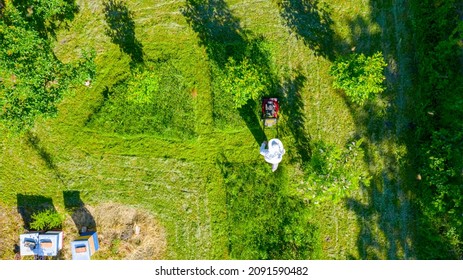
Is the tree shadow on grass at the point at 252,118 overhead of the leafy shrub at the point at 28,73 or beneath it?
beneath

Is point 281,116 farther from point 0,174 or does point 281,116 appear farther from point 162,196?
point 0,174

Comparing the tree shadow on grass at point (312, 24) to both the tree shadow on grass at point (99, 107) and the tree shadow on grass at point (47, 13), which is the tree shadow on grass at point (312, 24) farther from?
the tree shadow on grass at point (47, 13)

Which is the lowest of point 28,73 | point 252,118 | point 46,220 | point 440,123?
point 46,220

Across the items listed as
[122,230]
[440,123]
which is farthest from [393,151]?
[122,230]

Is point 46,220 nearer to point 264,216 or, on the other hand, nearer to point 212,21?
point 264,216

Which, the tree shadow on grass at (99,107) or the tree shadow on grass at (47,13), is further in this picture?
the tree shadow on grass at (99,107)

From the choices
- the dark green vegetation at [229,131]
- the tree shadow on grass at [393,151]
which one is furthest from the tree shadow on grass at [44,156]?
the tree shadow on grass at [393,151]
